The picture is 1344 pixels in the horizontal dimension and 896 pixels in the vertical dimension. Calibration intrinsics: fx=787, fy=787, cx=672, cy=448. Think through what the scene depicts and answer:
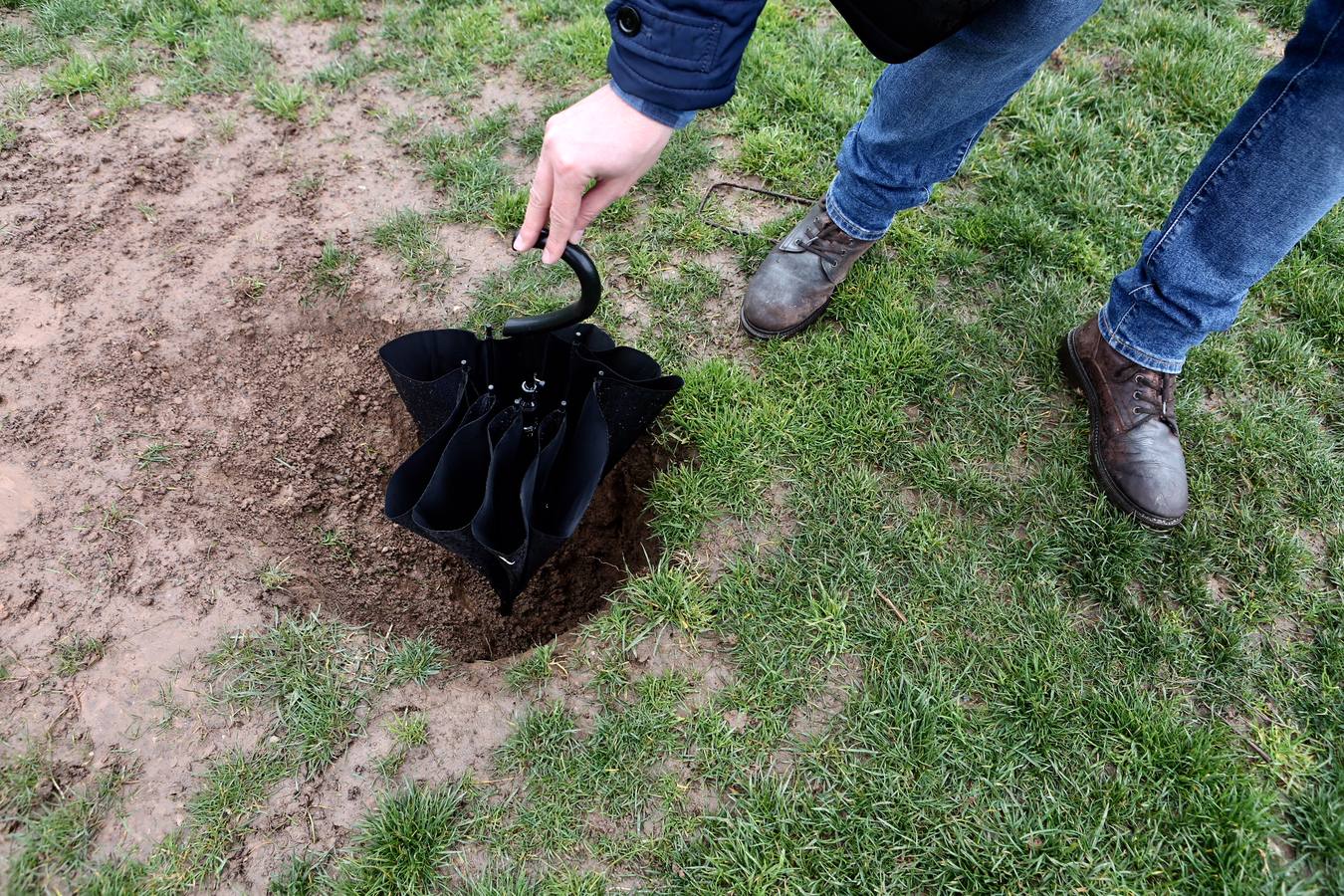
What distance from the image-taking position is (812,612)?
2150 millimetres

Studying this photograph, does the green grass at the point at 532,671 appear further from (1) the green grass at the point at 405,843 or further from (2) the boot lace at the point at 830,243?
(2) the boot lace at the point at 830,243

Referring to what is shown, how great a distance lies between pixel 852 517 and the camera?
7.64ft

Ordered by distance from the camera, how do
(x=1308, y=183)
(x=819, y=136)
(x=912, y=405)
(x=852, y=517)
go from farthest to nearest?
(x=819, y=136)
(x=912, y=405)
(x=852, y=517)
(x=1308, y=183)

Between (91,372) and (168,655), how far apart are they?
3.34ft

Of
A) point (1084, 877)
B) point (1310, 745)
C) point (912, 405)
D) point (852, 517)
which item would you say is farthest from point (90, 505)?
point (1310, 745)

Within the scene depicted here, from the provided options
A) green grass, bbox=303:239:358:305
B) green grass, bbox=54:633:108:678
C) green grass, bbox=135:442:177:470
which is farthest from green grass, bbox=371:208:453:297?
green grass, bbox=54:633:108:678

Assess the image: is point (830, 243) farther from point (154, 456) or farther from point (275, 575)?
point (154, 456)

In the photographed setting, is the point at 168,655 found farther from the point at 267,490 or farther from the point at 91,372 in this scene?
the point at 91,372

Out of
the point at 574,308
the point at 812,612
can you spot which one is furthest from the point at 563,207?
the point at 812,612

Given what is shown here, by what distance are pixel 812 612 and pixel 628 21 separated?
4.95 ft

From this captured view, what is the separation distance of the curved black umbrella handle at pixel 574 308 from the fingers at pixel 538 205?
0.42 ft

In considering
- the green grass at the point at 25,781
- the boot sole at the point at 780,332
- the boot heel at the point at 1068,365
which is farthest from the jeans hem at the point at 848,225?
the green grass at the point at 25,781

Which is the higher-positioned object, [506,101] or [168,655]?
[506,101]

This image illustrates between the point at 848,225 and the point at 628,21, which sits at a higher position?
the point at 628,21
